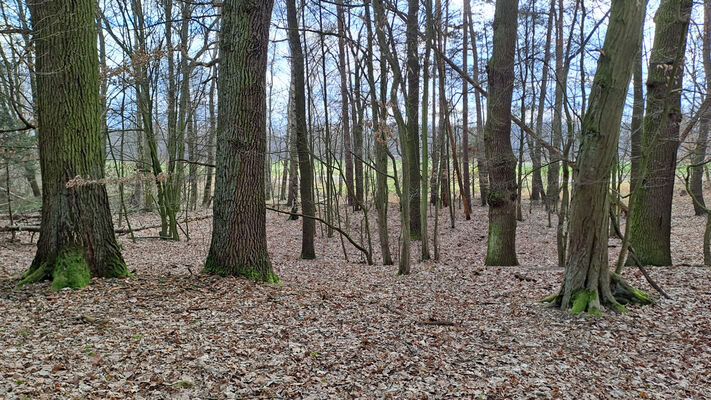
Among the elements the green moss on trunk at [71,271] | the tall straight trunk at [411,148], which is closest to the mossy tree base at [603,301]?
Result: the tall straight trunk at [411,148]

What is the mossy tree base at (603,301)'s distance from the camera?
5574mm

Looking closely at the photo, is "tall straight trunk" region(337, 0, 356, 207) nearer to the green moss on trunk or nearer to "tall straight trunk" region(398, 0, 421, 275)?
"tall straight trunk" region(398, 0, 421, 275)

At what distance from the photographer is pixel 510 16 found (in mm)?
9156

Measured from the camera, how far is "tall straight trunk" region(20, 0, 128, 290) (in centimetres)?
568

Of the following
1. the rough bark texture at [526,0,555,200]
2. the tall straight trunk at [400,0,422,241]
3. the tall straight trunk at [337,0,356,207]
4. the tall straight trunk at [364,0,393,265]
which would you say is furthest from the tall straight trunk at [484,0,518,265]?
the tall straight trunk at [337,0,356,207]

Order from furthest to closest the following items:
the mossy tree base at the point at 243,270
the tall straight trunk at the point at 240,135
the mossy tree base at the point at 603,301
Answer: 1. the mossy tree base at the point at 243,270
2. the tall straight trunk at the point at 240,135
3. the mossy tree base at the point at 603,301

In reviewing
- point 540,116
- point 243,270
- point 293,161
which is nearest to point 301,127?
point 293,161

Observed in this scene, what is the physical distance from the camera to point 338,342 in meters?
4.71

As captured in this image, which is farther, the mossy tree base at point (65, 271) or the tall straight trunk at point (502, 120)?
the tall straight trunk at point (502, 120)

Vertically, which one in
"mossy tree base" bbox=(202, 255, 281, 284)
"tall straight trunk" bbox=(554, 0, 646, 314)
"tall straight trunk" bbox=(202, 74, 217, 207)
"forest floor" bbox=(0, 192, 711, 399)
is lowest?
"forest floor" bbox=(0, 192, 711, 399)

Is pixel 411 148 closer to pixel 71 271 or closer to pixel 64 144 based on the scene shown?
pixel 64 144

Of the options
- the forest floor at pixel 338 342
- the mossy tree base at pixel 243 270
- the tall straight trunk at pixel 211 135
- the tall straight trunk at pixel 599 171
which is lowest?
the forest floor at pixel 338 342

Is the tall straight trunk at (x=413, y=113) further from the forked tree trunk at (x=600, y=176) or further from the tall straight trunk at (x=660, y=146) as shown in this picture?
the forked tree trunk at (x=600, y=176)

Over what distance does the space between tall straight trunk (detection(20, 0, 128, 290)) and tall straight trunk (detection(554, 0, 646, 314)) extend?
252 inches
